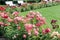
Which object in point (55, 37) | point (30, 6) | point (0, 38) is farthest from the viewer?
point (30, 6)

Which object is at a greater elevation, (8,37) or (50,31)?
(50,31)

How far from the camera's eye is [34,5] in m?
16.1

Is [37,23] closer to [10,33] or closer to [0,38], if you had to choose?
[10,33]

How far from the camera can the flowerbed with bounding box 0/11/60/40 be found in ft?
14.6

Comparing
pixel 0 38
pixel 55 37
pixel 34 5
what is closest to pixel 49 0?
pixel 34 5

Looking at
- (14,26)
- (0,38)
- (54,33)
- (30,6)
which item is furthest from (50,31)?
(30,6)

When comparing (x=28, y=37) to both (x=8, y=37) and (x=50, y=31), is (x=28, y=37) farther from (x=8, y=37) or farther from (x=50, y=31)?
(x=8, y=37)

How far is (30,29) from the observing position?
4438mm

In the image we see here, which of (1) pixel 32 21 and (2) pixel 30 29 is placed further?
(1) pixel 32 21

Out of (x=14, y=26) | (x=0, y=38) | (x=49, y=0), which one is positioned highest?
(x=14, y=26)

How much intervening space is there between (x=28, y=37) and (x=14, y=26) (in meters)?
0.68

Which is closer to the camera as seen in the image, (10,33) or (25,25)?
(25,25)

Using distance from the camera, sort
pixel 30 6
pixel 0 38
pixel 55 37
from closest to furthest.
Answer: pixel 55 37 < pixel 0 38 < pixel 30 6

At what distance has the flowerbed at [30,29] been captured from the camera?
4457mm
